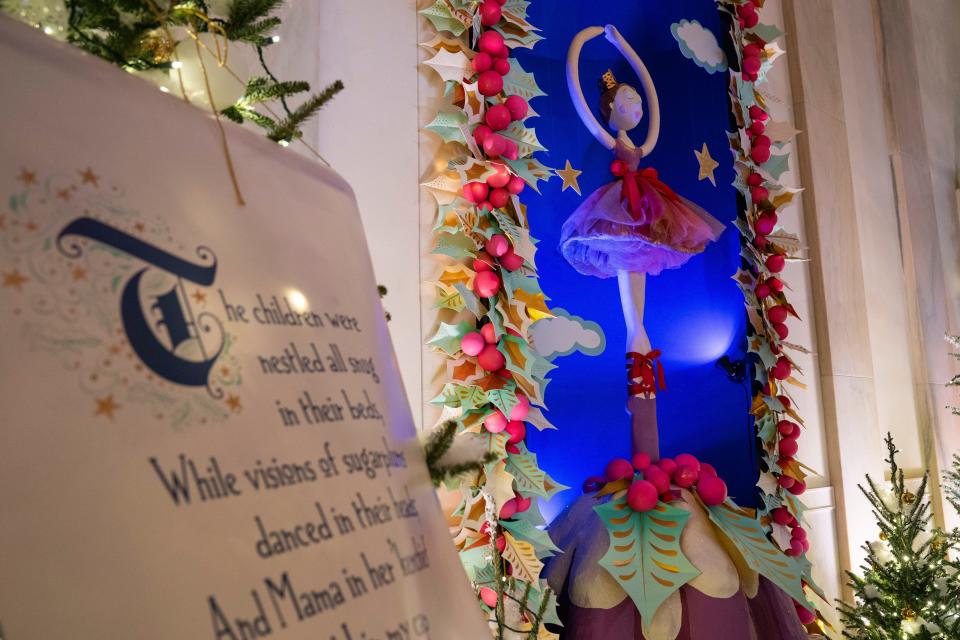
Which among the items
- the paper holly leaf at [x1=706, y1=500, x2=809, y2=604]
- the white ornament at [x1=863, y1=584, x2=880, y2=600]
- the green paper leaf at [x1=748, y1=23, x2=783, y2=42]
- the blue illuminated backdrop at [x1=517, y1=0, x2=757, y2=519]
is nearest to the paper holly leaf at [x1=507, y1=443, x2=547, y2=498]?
the blue illuminated backdrop at [x1=517, y1=0, x2=757, y2=519]

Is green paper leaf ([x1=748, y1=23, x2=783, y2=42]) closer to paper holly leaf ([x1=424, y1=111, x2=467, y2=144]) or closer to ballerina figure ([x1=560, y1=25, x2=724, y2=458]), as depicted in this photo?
ballerina figure ([x1=560, y1=25, x2=724, y2=458])

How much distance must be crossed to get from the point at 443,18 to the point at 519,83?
31 centimetres

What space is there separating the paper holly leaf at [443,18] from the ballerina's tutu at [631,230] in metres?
0.69

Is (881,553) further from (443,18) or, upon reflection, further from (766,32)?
(443,18)

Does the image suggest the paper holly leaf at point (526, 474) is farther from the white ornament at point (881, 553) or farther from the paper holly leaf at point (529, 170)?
the white ornament at point (881, 553)

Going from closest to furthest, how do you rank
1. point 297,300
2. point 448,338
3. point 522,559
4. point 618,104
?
point 297,300
point 522,559
point 448,338
point 618,104

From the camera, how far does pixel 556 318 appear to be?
2.52 m

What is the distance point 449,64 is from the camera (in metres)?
2.28

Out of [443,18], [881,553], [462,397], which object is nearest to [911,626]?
[881,553]

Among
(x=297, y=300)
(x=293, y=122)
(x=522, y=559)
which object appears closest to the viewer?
(x=297, y=300)

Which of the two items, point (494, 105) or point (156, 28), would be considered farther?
point (494, 105)

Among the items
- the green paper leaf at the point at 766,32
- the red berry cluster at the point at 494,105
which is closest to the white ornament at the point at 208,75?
the red berry cluster at the point at 494,105

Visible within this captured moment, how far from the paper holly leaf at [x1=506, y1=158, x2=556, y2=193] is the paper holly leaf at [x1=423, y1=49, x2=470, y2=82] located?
0.31 metres

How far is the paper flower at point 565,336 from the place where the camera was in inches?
96.3
